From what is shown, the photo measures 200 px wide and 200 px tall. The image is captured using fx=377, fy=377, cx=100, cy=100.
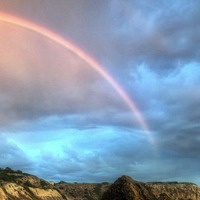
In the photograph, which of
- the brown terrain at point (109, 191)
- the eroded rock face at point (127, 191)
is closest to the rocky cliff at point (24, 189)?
the brown terrain at point (109, 191)

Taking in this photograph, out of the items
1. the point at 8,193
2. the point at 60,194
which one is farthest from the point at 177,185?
the point at 8,193

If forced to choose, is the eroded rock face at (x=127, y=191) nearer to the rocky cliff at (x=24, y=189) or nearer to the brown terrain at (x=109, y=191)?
the brown terrain at (x=109, y=191)

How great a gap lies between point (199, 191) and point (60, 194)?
6939cm

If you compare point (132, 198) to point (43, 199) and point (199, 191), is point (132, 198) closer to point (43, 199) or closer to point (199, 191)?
point (43, 199)

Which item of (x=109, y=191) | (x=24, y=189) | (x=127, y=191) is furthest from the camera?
(x=24, y=189)

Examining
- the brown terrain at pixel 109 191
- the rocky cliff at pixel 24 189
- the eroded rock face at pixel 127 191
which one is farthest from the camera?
the rocky cliff at pixel 24 189

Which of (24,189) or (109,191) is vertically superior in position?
(24,189)

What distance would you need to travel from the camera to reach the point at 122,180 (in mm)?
18938

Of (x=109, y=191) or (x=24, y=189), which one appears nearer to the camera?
(x=109, y=191)

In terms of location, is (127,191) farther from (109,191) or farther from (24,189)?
(24,189)

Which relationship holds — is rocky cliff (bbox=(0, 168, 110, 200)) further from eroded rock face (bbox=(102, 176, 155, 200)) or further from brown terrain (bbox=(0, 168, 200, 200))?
eroded rock face (bbox=(102, 176, 155, 200))

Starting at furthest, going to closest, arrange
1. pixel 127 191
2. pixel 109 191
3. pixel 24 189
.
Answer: pixel 24 189 → pixel 109 191 → pixel 127 191

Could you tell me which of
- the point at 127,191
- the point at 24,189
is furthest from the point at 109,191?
the point at 24,189

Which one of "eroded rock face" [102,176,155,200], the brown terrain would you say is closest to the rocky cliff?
the brown terrain
